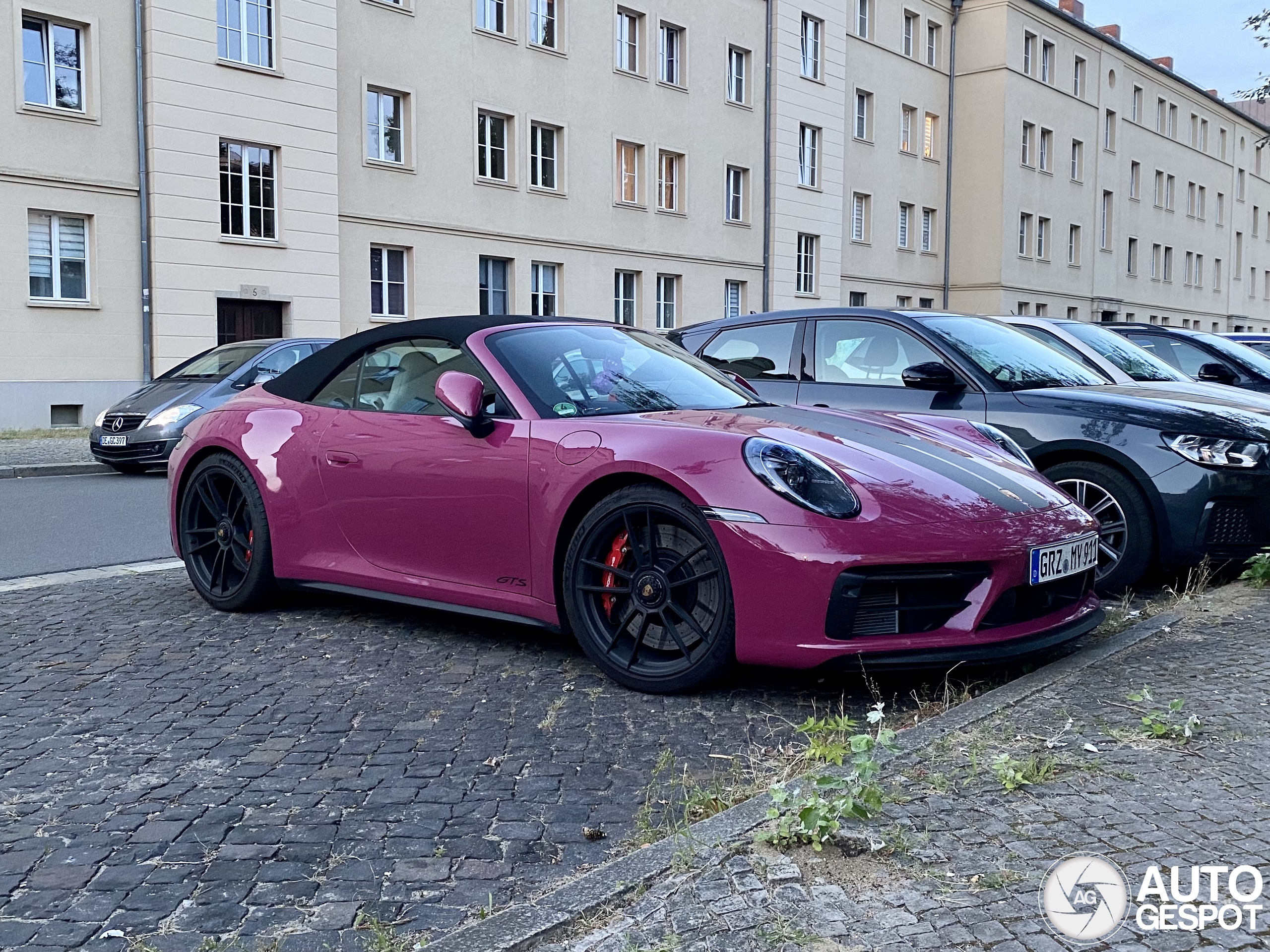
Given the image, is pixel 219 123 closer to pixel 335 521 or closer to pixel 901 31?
pixel 335 521

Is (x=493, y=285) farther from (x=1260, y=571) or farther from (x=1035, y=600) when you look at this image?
(x=1035, y=600)

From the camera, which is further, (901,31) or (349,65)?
(901,31)

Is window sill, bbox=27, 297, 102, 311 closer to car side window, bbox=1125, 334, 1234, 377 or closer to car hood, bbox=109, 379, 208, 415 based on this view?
car hood, bbox=109, 379, 208, 415

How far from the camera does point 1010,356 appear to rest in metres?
7.34

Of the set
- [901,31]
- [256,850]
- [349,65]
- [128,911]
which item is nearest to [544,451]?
[256,850]

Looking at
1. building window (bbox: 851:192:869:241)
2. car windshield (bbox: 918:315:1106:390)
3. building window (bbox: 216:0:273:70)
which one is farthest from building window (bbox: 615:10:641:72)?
car windshield (bbox: 918:315:1106:390)

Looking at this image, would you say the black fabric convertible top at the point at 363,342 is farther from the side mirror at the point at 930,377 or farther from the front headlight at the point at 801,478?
the side mirror at the point at 930,377

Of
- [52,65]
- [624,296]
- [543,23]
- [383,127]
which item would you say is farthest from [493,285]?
[52,65]

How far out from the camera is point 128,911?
110 inches

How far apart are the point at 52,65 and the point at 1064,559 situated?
20275 millimetres

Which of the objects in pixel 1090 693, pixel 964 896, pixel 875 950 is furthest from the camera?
pixel 1090 693

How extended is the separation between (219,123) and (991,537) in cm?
2065

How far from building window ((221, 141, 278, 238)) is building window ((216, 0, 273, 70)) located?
154 cm

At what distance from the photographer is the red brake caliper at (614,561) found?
461cm
